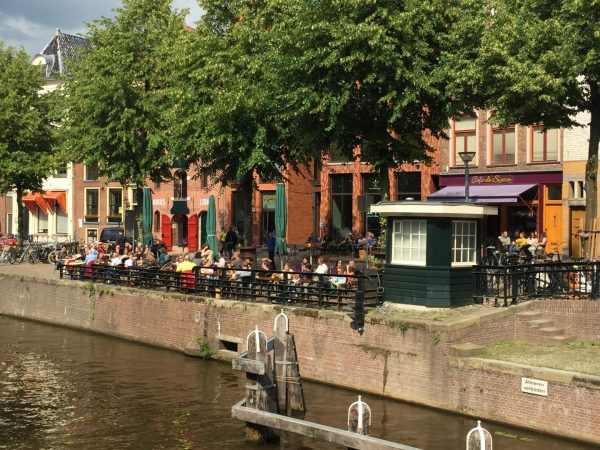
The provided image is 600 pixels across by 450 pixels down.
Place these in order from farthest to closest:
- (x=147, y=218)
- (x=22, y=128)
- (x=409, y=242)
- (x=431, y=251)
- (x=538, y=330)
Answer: (x=22, y=128), (x=147, y=218), (x=409, y=242), (x=431, y=251), (x=538, y=330)

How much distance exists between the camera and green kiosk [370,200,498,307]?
1783 cm

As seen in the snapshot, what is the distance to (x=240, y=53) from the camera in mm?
29172

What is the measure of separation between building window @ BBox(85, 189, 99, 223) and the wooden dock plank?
44.4 meters

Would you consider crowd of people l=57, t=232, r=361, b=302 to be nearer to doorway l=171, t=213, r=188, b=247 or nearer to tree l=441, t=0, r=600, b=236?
tree l=441, t=0, r=600, b=236

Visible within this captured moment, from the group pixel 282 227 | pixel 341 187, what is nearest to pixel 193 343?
pixel 282 227

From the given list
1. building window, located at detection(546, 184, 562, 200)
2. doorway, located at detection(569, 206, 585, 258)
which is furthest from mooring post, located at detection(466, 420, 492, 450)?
building window, located at detection(546, 184, 562, 200)

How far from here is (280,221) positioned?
93.5 ft

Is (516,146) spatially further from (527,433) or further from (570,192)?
(527,433)

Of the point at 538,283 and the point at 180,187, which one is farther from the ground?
the point at 180,187

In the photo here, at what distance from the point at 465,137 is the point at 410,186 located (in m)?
4.09

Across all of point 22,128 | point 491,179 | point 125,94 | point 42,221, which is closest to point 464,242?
point 491,179

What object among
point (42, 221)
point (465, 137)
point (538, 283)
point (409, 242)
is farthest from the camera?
point (42, 221)

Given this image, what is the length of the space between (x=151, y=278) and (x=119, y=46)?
13.2 meters

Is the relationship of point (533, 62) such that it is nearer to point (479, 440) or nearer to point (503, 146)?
point (503, 146)
